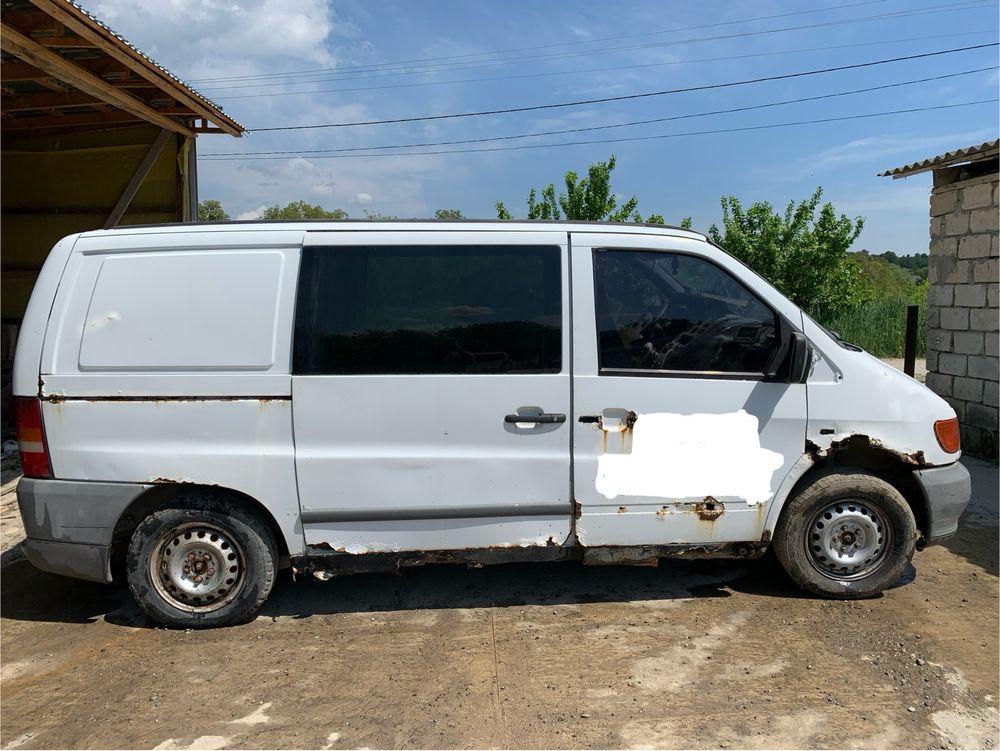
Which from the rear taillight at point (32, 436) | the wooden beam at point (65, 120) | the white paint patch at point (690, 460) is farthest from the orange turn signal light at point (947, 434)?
the wooden beam at point (65, 120)

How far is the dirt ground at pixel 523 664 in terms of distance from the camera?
2.79 meters

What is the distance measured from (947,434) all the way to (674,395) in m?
Result: 1.56

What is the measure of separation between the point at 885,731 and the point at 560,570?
77.0 inches

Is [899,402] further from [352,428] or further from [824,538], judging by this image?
[352,428]

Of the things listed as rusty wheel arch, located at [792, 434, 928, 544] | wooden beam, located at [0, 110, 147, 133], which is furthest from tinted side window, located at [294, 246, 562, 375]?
wooden beam, located at [0, 110, 147, 133]

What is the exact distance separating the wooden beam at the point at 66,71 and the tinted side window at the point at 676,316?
533 centimetres

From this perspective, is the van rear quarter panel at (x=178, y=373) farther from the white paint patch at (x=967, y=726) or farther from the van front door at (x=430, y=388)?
the white paint patch at (x=967, y=726)

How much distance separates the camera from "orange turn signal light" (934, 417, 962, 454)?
12.0 feet

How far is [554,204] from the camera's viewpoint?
2542cm

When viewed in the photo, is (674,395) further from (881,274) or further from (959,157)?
(881,274)

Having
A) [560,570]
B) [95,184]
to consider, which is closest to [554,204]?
[95,184]

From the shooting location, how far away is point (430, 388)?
3.41 m

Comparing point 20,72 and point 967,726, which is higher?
point 20,72

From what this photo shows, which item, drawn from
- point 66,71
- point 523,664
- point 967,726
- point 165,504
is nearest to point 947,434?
point 967,726
